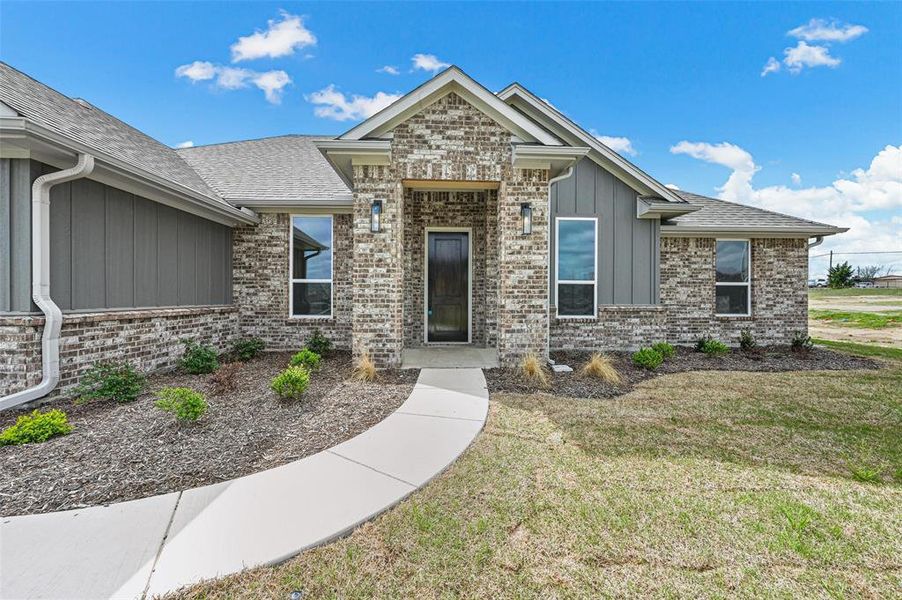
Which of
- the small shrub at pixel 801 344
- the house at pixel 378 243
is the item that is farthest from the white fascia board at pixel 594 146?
the small shrub at pixel 801 344

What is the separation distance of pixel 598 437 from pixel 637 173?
670 cm

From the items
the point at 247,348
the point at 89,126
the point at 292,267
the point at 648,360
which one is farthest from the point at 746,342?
the point at 89,126

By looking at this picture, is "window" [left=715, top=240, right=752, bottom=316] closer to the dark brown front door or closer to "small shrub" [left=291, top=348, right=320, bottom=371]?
the dark brown front door

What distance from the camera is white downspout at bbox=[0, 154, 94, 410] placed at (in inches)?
175

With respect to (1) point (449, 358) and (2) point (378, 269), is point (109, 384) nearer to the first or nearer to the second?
(2) point (378, 269)

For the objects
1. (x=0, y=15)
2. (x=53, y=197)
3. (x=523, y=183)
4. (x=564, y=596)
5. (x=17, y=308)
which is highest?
(x=0, y=15)

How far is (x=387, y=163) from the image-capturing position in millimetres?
6402

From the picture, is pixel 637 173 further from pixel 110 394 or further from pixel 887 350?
pixel 110 394

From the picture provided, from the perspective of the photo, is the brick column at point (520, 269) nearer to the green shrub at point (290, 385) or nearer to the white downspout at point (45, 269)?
the green shrub at point (290, 385)

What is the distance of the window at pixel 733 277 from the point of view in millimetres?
9594

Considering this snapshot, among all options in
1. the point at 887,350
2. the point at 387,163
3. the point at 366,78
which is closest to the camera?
the point at 387,163

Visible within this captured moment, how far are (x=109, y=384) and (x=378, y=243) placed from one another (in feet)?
13.3

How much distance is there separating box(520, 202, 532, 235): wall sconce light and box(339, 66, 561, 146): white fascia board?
109cm

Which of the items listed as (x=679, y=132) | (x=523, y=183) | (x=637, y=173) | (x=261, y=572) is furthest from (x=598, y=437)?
(x=679, y=132)
